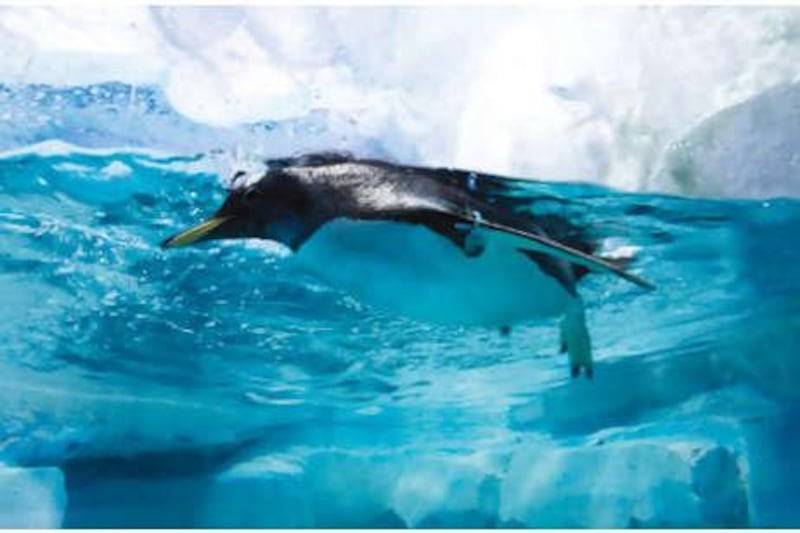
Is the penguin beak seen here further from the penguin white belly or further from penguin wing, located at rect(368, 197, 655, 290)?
penguin wing, located at rect(368, 197, 655, 290)

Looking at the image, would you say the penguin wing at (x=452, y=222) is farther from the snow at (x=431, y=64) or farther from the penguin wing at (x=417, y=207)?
the snow at (x=431, y=64)

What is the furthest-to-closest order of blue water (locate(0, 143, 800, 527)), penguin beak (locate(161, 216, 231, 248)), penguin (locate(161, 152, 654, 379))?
1. blue water (locate(0, 143, 800, 527))
2. penguin (locate(161, 152, 654, 379))
3. penguin beak (locate(161, 216, 231, 248))

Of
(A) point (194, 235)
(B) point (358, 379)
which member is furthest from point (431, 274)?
(B) point (358, 379)

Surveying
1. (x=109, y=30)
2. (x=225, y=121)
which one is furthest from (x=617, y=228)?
(x=109, y=30)

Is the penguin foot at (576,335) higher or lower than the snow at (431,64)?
lower

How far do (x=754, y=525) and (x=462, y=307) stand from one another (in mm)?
20423

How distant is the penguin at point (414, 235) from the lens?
5.89m

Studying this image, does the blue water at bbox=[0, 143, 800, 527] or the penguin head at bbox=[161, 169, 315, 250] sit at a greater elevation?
the blue water at bbox=[0, 143, 800, 527]

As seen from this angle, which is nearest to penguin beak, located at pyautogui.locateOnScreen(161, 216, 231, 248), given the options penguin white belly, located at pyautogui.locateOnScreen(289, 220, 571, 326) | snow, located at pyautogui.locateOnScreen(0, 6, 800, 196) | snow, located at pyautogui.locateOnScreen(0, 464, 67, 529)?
penguin white belly, located at pyautogui.locateOnScreen(289, 220, 571, 326)

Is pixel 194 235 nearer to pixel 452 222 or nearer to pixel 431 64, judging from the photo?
pixel 452 222

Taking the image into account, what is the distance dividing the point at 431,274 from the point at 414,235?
1.15 meters

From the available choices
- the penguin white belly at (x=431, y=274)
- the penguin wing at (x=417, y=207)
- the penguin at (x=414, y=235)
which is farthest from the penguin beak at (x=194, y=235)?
the penguin wing at (x=417, y=207)

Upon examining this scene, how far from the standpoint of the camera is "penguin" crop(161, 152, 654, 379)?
5891 millimetres

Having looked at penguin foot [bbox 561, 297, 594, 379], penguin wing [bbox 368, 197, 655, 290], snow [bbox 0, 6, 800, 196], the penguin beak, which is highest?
snow [bbox 0, 6, 800, 196]
